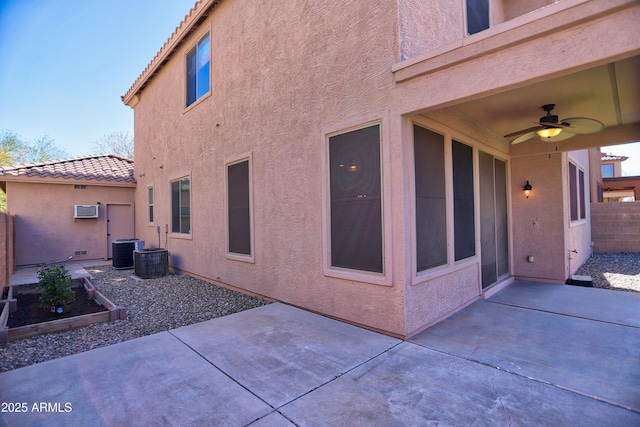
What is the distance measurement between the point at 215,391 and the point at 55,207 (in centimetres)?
1193

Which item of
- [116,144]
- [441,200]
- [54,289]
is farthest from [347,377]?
[116,144]

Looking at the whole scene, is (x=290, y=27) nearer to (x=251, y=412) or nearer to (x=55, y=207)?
(x=251, y=412)

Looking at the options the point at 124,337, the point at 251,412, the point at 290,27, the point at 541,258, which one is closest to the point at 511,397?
the point at 251,412

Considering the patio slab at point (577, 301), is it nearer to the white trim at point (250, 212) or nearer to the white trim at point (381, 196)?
the white trim at point (381, 196)

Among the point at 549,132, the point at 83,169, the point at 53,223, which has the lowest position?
the point at 53,223

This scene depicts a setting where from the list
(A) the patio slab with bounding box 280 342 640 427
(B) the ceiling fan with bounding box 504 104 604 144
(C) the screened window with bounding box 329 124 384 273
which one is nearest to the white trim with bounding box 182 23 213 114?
(C) the screened window with bounding box 329 124 384 273

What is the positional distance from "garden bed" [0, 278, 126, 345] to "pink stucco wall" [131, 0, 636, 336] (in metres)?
2.31

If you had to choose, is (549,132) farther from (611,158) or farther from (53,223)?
(611,158)

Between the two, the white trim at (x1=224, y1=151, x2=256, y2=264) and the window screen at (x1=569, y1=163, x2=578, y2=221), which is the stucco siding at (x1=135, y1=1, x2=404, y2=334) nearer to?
the white trim at (x1=224, y1=151, x2=256, y2=264)

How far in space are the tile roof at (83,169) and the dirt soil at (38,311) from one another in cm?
609

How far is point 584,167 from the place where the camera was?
995 cm

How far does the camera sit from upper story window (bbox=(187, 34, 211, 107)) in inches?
317

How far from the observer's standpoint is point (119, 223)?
12.5 meters

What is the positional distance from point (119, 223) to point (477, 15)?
44.1ft
